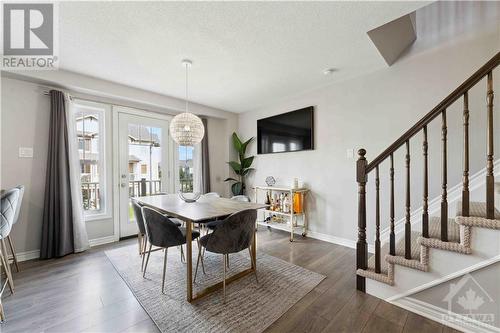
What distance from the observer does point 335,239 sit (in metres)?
3.18

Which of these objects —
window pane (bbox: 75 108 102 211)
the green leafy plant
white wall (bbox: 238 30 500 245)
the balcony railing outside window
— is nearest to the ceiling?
white wall (bbox: 238 30 500 245)

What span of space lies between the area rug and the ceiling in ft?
7.73

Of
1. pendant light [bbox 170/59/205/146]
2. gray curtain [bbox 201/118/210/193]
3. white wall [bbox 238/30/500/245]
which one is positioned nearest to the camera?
white wall [bbox 238/30/500/245]

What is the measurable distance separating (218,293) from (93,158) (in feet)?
9.15

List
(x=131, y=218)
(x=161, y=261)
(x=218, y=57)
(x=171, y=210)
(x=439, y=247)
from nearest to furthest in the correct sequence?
1. (x=439, y=247)
2. (x=171, y=210)
3. (x=218, y=57)
4. (x=161, y=261)
5. (x=131, y=218)

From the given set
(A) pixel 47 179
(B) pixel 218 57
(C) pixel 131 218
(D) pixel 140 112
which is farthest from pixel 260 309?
(D) pixel 140 112

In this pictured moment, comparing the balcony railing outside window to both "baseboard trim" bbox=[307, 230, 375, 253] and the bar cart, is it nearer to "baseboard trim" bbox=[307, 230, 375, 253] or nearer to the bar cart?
the bar cart

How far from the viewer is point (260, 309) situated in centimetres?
170

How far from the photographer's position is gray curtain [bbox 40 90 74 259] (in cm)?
265

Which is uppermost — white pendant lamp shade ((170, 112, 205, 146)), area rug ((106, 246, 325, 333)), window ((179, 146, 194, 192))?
white pendant lamp shade ((170, 112, 205, 146))

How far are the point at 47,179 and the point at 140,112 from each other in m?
1.58

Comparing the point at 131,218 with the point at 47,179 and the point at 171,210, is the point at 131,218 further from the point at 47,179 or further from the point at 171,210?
the point at 171,210

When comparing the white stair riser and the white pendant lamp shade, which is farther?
the white pendant lamp shade

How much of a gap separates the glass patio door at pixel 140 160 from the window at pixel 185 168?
255 mm
